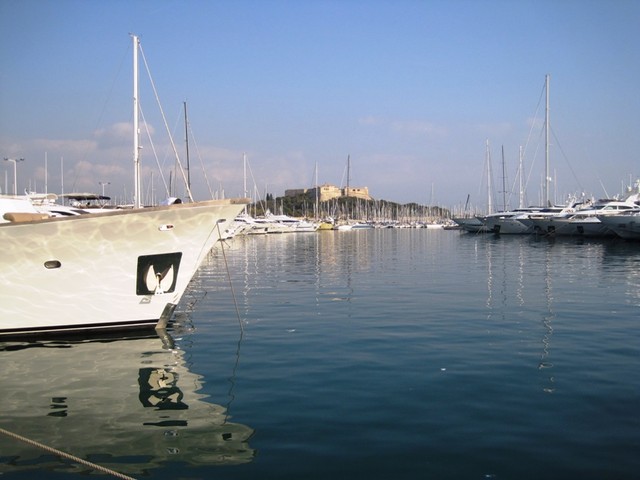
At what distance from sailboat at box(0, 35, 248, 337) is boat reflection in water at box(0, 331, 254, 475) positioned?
997 millimetres

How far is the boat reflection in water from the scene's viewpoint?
20.2 feet

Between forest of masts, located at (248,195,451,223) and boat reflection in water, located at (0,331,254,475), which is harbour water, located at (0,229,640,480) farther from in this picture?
forest of masts, located at (248,195,451,223)

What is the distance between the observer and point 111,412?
7629 millimetres

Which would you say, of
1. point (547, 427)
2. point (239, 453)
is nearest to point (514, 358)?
point (547, 427)

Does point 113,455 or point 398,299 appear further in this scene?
point 398,299

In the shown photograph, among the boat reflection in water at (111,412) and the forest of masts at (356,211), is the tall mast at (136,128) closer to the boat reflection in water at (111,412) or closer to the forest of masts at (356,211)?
the boat reflection in water at (111,412)

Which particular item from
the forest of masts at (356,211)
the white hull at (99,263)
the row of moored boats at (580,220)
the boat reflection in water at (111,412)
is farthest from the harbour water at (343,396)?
the forest of masts at (356,211)

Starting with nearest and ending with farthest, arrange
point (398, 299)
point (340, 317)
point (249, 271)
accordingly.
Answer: point (340, 317), point (398, 299), point (249, 271)

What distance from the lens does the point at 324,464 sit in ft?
19.1

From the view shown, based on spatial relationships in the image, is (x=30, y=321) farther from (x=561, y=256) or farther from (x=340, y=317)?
(x=561, y=256)

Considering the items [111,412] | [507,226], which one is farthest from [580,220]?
[111,412]

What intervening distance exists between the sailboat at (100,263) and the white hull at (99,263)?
0.02m

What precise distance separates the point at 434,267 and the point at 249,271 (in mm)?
9095

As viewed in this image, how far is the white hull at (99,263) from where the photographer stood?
11484 mm
